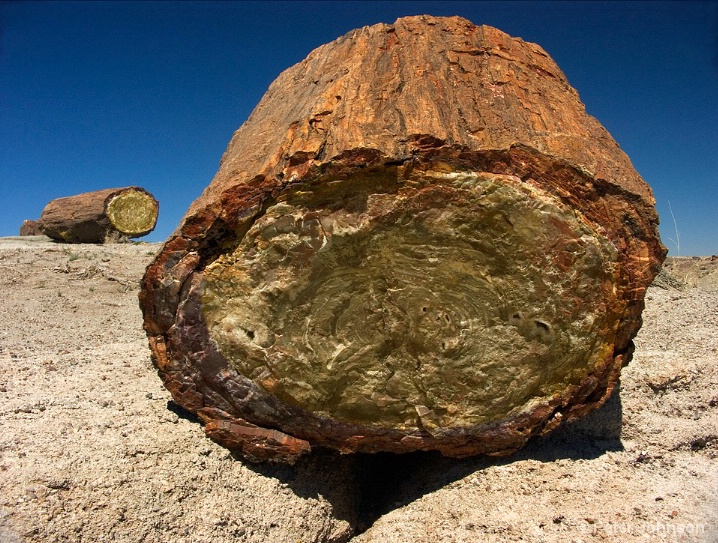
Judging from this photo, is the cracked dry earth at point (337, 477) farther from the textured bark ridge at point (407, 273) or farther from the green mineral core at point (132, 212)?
the green mineral core at point (132, 212)

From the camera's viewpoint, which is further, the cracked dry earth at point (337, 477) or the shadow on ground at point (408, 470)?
the shadow on ground at point (408, 470)

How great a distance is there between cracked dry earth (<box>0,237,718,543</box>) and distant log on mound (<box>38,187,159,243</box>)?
7.08 metres

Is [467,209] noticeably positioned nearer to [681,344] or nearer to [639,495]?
[639,495]

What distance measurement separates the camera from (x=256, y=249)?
91.9 inches

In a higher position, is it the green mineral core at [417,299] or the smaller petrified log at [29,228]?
the smaller petrified log at [29,228]

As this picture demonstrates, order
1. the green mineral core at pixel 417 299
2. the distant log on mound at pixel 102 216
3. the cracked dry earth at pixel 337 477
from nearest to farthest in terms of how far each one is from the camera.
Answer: the cracked dry earth at pixel 337 477 → the green mineral core at pixel 417 299 → the distant log on mound at pixel 102 216

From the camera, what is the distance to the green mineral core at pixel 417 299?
7.25 feet

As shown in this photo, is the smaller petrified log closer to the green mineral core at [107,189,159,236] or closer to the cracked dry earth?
the green mineral core at [107,189,159,236]

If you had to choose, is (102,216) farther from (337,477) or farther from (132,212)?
(337,477)

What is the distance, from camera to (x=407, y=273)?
91.4 inches

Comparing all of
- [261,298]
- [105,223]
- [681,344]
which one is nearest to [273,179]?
[261,298]

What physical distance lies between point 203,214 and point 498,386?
1461mm

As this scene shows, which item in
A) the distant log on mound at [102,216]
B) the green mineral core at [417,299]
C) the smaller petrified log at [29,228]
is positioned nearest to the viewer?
the green mineral core at [417,299]

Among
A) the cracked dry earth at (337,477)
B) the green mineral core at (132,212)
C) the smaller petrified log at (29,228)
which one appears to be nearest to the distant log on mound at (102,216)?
the green mineral core at (132,212)
